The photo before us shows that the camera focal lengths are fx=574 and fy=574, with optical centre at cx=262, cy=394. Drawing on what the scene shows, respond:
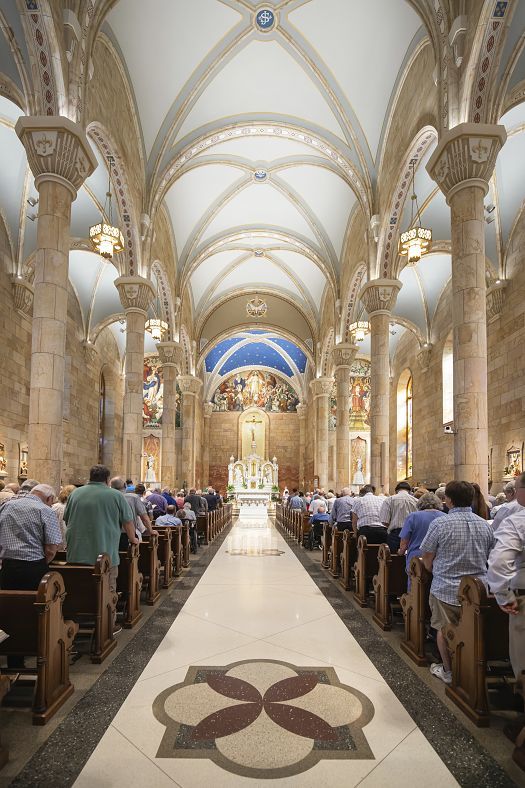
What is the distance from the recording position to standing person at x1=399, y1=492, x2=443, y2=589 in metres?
5.73

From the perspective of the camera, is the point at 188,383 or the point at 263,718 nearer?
the point at 263,718

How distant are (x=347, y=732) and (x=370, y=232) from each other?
14021 millimetres

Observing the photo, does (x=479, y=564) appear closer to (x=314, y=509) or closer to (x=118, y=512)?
(x=118, y=512)

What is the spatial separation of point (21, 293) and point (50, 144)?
780 cm

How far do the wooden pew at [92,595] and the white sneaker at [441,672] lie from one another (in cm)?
288

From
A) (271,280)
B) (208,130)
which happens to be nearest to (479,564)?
(208,130)

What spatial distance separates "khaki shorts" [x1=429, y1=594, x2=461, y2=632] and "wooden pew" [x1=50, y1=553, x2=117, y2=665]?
2.84 meters

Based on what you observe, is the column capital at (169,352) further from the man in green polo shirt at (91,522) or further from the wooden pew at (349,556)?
the man in green polo shirt at (91,522)

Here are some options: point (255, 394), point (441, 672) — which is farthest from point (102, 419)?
point (441, 672)

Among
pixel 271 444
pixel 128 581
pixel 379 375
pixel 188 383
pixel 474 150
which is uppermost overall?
pixel 474 150

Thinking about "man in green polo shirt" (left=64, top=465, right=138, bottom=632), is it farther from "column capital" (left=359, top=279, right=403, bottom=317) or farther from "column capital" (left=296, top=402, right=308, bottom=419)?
"column capital" (left=296, top=402, right=308, bottom=419)

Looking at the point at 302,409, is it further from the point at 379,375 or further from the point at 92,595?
the point at 92,595


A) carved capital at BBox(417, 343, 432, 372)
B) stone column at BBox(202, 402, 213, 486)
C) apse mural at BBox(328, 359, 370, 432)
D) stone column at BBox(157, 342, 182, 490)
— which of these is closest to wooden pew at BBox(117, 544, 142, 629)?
stone column at BBox(157, 342, 182, 490)

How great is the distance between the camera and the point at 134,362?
15.2 metres
